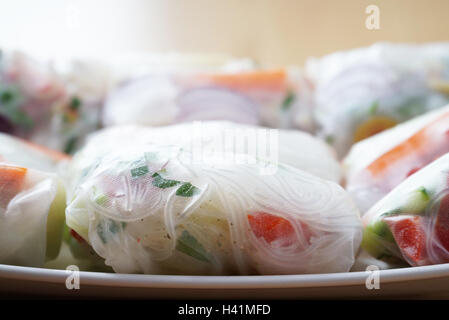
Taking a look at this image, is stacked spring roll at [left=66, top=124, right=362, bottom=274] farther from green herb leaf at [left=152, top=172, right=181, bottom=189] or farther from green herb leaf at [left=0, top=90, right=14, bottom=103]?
green herb leaf at [left=0, top=90, right=14, bottom=103]

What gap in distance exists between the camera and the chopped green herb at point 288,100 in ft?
4.40

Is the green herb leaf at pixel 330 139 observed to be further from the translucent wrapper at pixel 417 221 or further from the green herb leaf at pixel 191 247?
the green herb leaf at pixel 191 247

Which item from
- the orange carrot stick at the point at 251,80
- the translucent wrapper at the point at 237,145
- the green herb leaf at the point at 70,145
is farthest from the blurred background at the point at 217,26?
the translucent wrapper at the point at 237,145

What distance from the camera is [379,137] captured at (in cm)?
100

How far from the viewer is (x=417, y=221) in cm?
66

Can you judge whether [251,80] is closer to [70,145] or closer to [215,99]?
[215,99]

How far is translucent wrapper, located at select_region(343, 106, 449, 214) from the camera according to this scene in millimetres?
810

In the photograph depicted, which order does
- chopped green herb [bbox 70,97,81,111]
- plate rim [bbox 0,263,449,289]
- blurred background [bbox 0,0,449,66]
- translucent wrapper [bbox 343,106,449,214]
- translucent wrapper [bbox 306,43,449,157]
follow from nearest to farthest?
plate rim [bbox 0,263,449,289] → translucent wrapper [bbox 343,106,449,214] → translucent wrapper [bbox 306,43,449,157] → chopped green herb [bbox 70,97,81,111] → blurred background [bbox 0,0,449,66]

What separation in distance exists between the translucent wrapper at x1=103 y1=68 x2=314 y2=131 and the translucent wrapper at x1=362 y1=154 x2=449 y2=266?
0.63m

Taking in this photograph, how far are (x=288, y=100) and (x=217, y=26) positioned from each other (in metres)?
0.95

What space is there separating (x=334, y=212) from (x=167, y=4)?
1.65 meters

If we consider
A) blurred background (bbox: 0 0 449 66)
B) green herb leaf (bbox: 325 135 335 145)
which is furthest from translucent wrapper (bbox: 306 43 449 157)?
blurred background (bbox: 0 0 449 66)

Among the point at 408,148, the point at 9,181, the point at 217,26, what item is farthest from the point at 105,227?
the point at 217,26
